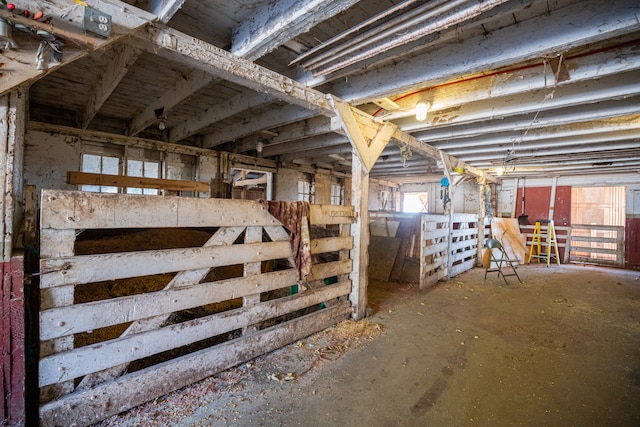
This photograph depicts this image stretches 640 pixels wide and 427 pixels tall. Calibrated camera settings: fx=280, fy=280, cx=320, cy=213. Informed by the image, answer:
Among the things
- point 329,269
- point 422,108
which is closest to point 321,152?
point 422,108

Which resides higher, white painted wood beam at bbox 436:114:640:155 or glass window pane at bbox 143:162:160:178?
white painted wood beam at bbox 436:114:640:155

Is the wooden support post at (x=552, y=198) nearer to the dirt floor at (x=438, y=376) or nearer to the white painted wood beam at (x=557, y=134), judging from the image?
the white painted wood beam at (x=557, y=134)

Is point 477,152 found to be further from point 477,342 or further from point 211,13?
point 211,13

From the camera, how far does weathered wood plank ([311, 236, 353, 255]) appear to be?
2.75 m

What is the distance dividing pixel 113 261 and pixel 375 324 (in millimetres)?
2536

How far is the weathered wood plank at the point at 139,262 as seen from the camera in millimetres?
1521

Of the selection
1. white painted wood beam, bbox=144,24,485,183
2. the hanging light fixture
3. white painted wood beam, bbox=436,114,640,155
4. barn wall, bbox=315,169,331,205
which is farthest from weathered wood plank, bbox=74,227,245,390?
barn wall, bbox=315,169,331,205

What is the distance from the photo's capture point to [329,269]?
296 cm

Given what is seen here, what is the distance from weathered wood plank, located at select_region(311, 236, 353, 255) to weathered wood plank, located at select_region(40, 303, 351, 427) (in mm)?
710

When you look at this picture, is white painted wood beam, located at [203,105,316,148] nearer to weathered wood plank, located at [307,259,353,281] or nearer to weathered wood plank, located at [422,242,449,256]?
weathered wood plank, located at [307,259,353,281]

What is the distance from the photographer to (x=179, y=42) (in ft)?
6.05

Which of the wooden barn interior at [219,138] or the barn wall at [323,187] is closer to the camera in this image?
the wooden barn interior at [219,138]

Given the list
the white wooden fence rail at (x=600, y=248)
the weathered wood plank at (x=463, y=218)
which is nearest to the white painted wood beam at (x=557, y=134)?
the weathered wood plank at (x=463, y=218)

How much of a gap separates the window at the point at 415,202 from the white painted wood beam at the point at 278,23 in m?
9.88
